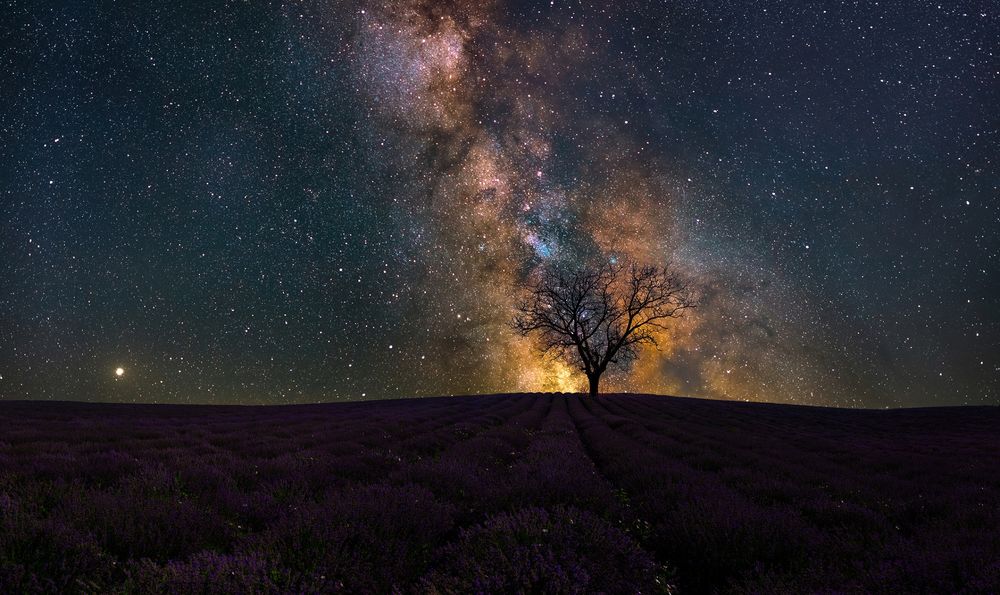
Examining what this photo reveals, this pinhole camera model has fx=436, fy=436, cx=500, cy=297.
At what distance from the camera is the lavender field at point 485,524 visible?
2334 mm

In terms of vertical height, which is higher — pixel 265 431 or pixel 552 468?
pixel 552 468

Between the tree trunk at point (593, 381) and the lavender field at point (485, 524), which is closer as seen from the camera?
the lavender field at point (485, 524)

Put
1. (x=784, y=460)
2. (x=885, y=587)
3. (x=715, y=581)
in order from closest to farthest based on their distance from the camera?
(x=885, y=587)
(x=715, y=581)
(x=784, y=460)

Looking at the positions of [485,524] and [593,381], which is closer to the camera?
[485,524]

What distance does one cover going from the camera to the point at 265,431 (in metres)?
10.8

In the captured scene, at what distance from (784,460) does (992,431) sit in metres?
13.2

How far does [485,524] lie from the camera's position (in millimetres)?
3250

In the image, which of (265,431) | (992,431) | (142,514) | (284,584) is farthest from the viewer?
(992,431)

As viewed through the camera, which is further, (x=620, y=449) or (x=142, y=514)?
(x=620, y=449)

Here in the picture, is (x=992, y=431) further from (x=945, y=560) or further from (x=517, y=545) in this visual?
(x=517, y=545)

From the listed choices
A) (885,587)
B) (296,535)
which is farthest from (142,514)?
(885,587)

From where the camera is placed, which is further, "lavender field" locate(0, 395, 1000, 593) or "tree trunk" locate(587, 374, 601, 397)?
"tree trunk" locate(587, 374, 601, 397)

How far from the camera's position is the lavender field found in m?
2.33

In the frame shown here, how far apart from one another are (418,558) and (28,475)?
5081mm
